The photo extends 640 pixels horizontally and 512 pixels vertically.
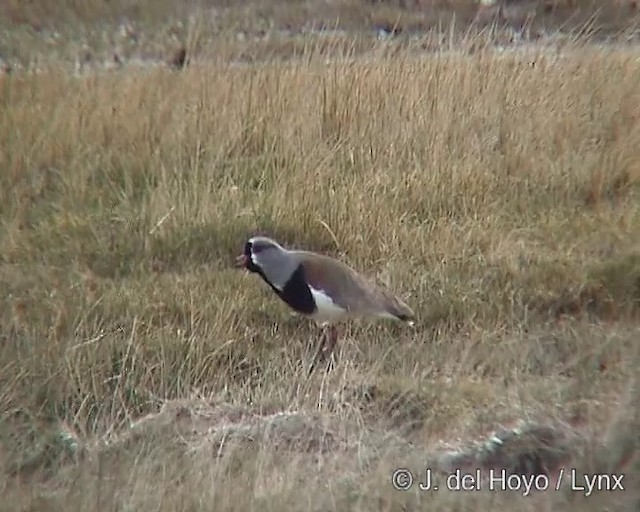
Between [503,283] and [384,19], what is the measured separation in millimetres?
8097

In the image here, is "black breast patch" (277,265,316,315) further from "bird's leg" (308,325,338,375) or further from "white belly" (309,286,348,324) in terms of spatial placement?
"bird's leg" (308,325,338,375)

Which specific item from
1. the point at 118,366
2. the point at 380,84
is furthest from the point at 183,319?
the point at 380,84

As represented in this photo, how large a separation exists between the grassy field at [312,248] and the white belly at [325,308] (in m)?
0.18

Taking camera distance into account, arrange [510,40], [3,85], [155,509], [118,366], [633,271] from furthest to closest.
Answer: [510,40] → [3,85] → [633,271] → [118,366] → [155,509]

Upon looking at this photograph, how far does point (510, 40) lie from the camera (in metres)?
7.65

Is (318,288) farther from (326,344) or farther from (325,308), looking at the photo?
(326,344)

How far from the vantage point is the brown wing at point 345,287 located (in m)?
3.72

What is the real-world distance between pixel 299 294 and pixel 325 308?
0.36 feet

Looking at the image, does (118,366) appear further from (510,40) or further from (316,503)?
(510,40)

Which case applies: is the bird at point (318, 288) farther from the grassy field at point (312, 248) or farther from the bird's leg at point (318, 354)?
the grassy field at point (312, 248)

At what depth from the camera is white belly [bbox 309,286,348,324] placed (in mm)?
3678

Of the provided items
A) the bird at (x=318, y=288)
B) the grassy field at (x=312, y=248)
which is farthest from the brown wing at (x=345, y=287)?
the grassy field at (x=312, y=248)

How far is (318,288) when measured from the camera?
3.70 m

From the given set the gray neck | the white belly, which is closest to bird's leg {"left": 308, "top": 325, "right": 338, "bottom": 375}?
the white belly
